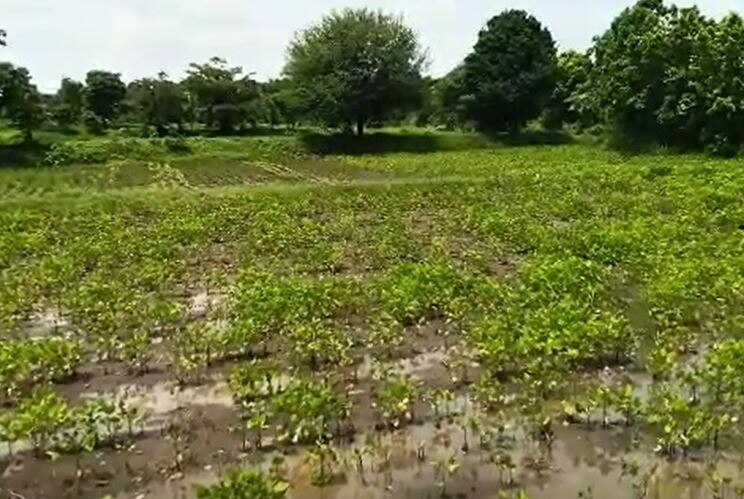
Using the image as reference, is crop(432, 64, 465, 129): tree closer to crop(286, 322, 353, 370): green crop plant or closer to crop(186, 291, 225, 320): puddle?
crop(186, 291, 225, 320): puddle

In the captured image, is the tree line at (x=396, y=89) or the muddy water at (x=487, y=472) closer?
the muddy water at (x=487, y=472)

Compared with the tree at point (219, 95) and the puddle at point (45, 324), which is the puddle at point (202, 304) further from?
the tree at point (219, 95)

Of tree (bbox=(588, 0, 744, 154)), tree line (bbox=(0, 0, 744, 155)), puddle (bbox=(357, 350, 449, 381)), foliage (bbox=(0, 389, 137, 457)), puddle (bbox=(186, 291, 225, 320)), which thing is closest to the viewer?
foliage (bbox=(0, 389, 137, 457))

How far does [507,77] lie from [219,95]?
17.7 metres

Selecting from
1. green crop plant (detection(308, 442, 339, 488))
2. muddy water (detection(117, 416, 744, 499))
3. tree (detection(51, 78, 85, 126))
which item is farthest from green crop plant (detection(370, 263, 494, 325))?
tree (detection(51, 78, 85, 126))

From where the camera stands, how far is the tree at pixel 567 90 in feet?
163

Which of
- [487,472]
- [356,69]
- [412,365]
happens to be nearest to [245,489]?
[487,472]

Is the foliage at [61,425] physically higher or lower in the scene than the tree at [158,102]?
lower

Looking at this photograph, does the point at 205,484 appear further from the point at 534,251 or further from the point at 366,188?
the point at 366,188

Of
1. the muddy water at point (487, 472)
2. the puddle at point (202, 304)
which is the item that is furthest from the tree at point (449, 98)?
the muddy water at point (487, 472)

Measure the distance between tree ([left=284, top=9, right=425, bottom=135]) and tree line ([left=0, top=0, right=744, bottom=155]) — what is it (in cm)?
7

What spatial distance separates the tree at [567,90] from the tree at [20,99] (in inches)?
1128

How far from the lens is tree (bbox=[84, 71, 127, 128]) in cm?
5438

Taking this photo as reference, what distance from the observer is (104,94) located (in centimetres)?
5450
